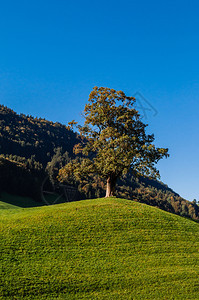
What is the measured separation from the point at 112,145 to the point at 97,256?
19.7m

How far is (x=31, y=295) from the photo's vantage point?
14.5 m

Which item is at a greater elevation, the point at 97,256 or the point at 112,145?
the point at 112,145

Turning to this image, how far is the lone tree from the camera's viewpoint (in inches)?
1383

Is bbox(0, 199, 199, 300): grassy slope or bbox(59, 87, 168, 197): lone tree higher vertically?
bbox(59, 87, 168, 197): lone tree

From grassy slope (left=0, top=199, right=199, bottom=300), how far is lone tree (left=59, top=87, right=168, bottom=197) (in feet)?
31.0

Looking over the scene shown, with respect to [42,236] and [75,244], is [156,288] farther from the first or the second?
[42,236]

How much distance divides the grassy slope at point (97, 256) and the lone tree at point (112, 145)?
946cm

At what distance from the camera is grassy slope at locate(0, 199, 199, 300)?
1570 cm

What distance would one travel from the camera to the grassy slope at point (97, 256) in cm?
1570

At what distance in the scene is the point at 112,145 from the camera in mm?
36156

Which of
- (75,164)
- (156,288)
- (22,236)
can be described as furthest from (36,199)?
(156,288)

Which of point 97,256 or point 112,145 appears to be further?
point 112,145

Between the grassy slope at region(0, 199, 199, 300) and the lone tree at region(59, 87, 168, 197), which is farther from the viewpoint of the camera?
the lone tree at region(59, 87, 168, 197)

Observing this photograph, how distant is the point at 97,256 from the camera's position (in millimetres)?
19281
